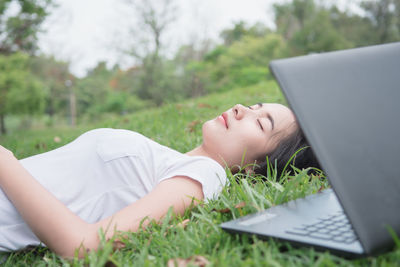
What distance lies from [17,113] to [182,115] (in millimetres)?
15317

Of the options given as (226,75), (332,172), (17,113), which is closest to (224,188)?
(332,172)

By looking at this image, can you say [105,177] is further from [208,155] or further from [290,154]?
[290,154]

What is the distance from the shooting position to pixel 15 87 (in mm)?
14906

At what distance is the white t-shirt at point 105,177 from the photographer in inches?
56.6

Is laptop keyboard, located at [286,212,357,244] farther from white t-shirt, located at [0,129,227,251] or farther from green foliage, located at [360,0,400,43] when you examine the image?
green foliage, located at [360,0,400,43]

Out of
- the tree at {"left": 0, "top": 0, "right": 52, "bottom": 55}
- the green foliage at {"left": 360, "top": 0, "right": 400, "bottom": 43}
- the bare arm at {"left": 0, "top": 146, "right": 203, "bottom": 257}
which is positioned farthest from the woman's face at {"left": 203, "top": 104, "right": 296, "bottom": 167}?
the green foliage at {"left": 360, "top": 0, "right": 400, "bottom": 43}

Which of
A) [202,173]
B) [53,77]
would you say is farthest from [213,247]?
[53,77]

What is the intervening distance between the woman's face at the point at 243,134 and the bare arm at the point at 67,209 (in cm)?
35

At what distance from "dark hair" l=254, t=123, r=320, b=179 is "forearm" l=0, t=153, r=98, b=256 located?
3.15ft

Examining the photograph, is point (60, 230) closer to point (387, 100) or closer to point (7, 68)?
point (387, 100)

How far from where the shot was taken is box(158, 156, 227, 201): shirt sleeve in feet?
4.66

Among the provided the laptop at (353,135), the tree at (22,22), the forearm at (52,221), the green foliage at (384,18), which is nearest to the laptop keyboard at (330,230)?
the laptop at (353,135)

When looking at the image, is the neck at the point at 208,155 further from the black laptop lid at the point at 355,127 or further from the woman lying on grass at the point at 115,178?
the black laptop lid at the point at 355,127

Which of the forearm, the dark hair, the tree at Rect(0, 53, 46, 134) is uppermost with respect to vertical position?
the tree at Rect(0, 53, 46, 134)
